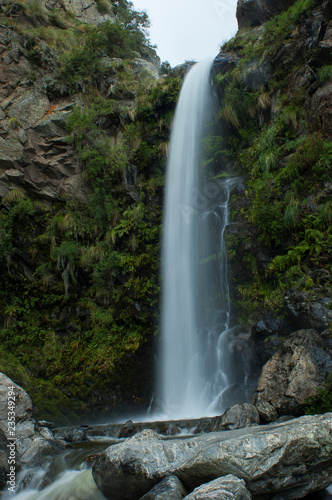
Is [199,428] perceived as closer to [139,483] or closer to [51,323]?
[139,483]

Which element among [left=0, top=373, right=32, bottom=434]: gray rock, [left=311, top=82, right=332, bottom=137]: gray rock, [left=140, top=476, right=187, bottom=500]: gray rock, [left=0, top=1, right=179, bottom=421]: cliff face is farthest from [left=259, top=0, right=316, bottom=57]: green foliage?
[left=0, top=373, right=32, bottom=434]: gray rock

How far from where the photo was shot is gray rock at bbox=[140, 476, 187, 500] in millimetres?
3514

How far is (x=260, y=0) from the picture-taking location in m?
13.1

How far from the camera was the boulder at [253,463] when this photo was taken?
3.41 metres

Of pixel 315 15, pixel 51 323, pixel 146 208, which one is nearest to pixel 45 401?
pixel 51 323

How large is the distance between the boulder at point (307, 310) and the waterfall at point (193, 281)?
227 centimetres

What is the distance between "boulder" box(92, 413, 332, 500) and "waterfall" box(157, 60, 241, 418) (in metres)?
3.67

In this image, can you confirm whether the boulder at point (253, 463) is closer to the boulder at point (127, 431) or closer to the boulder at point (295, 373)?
the boulder at point (295, 373)

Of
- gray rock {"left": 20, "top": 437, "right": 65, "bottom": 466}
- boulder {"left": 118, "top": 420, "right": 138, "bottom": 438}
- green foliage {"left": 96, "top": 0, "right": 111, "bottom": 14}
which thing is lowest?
boulder {"left": 118, "top": 420, "right": 138, "bottom": 438}

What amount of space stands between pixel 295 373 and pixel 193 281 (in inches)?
191

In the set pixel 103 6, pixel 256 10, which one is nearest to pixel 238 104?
pixel 256 10

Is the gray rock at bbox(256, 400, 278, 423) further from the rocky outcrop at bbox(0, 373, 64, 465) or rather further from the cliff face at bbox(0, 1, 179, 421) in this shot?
the cliff face at bbox(0, 1, 179, 421)

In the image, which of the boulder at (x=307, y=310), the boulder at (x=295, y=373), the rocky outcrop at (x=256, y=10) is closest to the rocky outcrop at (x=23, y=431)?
the boulder at (x=295, y=373)

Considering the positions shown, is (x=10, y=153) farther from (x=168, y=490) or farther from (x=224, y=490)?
(x=224, y=490)
